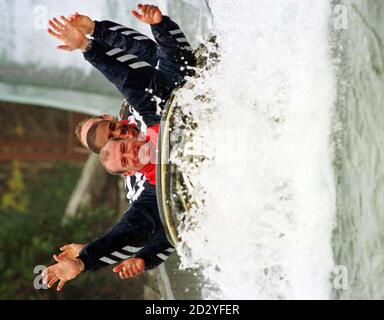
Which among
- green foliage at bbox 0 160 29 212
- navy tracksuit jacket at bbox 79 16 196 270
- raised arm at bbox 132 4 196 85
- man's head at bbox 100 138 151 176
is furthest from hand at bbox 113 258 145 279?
green foliage at bbox 0 160 29 212

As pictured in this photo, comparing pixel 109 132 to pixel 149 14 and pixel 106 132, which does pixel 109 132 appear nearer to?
pixel 106 132

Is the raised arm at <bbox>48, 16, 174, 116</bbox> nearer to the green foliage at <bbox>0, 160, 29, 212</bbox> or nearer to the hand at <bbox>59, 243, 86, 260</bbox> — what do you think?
the hand at <bbox>59, 243, 86, 260</bbox>

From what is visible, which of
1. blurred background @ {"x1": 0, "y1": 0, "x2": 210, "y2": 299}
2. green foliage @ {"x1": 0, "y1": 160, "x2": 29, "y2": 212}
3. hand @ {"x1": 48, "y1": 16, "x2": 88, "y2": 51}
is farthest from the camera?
green foliage @ {"x1": 0, "y1": 160, "x2": 29, "y2": 212}

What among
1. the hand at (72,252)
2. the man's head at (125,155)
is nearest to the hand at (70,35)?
Answer: the man's head at (125,155)

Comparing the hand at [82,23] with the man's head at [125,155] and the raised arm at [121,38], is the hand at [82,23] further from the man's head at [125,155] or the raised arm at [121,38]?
the man's head at [125,155]

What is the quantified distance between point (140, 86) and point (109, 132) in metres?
0.07

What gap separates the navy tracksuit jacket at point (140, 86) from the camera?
2.02 ft

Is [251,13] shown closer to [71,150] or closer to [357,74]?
[357,74]

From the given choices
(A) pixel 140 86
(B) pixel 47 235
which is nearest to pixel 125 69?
(A) pixel 140 86

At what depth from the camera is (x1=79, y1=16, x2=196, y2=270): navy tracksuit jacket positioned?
0.61 m

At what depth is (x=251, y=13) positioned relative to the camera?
2.20 ft

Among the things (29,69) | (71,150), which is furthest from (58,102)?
(71,150)

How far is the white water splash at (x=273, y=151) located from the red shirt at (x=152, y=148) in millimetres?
56
